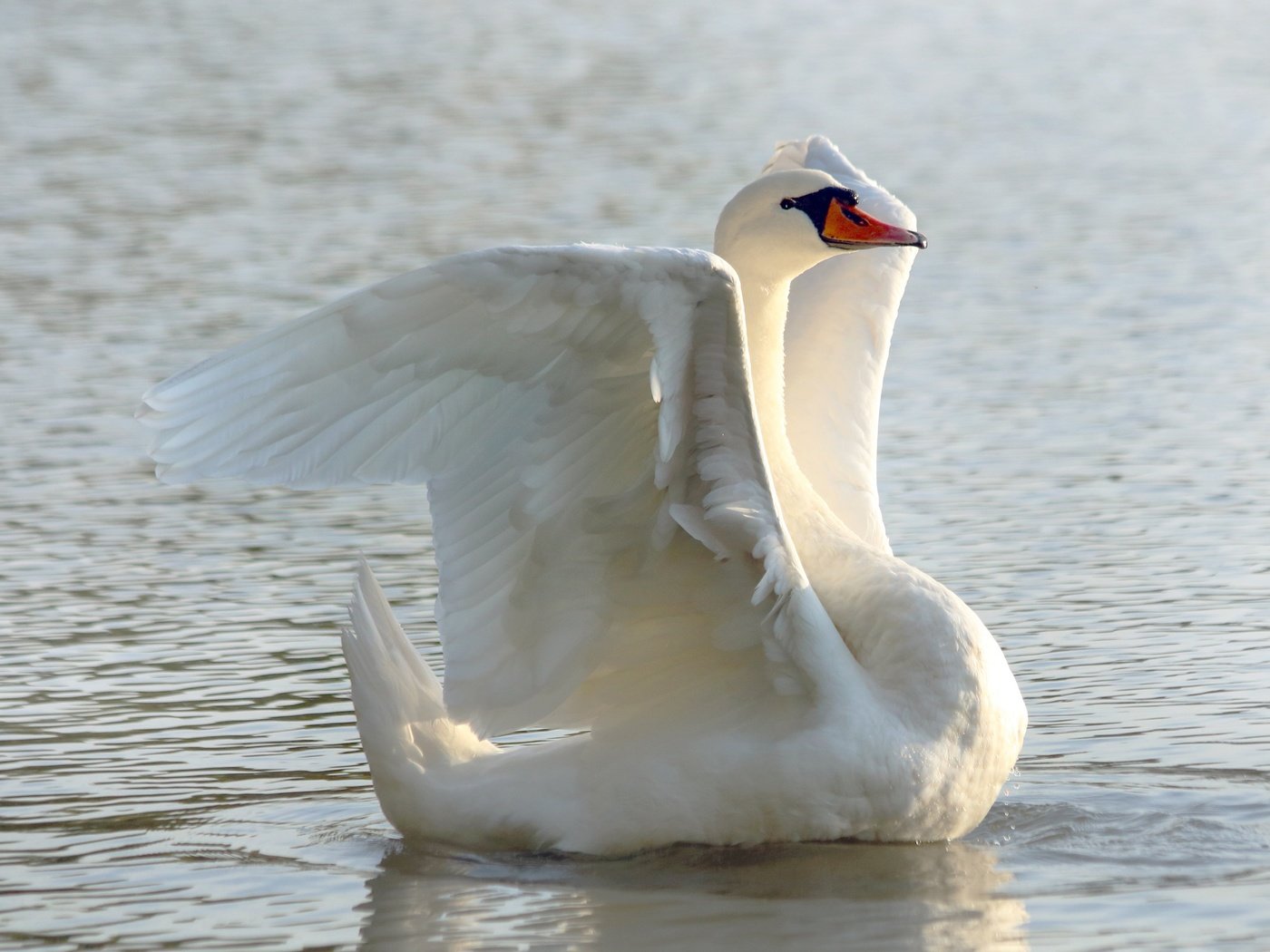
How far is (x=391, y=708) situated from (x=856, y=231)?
1893 mm

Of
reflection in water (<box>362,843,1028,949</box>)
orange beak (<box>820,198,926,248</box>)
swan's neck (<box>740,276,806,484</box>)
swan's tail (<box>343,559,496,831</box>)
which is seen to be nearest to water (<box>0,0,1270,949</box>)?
reflection in water (<box>362,843,1028,949</box>)

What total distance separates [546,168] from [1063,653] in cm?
1181

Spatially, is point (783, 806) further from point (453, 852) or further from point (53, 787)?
point (53, 787)

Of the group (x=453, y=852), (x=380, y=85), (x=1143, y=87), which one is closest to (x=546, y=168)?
(x=380, y=85)

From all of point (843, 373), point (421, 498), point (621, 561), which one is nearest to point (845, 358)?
point (843, 373)

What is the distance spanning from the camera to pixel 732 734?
21.0 feet

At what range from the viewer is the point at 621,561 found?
6141mm

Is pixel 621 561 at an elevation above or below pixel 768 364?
below

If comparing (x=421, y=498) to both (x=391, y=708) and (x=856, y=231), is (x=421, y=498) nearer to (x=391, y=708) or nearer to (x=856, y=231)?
(x=391, y=708)

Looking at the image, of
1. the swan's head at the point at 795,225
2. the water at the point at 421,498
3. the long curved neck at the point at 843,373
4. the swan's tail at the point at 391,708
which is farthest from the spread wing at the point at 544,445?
the long curved neck at the point at 843,373

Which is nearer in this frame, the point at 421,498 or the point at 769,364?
the point at 769,364

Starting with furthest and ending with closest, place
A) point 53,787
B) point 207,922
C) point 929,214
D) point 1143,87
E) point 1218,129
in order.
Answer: point 1143,87 < point 1218,129 < point 929,214 < point 53,787 < point 207,922

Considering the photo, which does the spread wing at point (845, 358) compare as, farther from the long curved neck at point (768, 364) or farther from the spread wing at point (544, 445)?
the spread wing at point (544, 445)

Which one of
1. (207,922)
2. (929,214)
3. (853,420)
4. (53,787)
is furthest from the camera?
(929,214)
